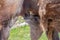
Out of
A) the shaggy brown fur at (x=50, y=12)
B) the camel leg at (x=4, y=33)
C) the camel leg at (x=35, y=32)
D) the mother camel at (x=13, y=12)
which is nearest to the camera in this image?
the shaggy brown fur at (x=50, y=12)

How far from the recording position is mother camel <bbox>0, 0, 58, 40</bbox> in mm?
1189

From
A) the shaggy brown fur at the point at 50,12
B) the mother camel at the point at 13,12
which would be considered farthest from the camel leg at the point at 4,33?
the shaggy brown fur at the point at 50,12

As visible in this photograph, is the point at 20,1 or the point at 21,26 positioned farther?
the point at 21,26

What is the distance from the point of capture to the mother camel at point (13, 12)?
3.90ft

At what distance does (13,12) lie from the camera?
1219 mm

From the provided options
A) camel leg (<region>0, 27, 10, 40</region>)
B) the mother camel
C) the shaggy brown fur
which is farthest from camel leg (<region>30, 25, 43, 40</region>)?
the shaggy brown fur

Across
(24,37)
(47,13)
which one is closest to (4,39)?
(47,13)

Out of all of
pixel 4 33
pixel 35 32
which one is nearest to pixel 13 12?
pixel 4 33

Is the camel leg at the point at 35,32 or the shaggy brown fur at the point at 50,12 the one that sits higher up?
the shaggy brown fur at the point at 50,12

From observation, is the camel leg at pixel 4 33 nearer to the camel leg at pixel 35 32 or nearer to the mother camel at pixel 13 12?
the mother camel at pixel 13 12

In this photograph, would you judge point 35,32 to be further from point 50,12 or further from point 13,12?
point 50,12

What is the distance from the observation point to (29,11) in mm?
1378

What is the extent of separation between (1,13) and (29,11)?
0.24 m

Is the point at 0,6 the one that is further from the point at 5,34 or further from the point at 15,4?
the point at 5,34
